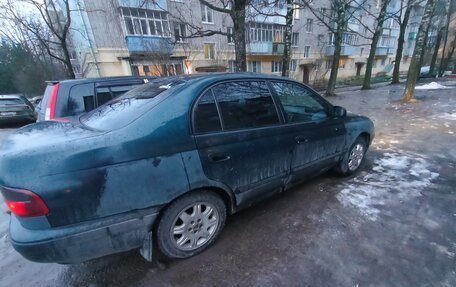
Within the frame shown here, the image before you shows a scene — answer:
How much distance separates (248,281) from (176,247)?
2.36 ft

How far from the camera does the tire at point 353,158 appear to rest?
3607 millimetres

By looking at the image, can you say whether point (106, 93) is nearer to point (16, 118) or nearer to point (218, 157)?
point (218, 157)

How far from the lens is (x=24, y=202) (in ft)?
5.01

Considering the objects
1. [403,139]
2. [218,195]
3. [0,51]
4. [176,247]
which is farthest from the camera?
[0,51]

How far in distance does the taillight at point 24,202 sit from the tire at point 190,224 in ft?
2.79

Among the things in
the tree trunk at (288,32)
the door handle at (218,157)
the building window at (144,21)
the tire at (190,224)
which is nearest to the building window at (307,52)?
the building window at (144,21)

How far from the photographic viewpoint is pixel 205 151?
6.74ft

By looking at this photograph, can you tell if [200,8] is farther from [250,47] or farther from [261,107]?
[261,107]

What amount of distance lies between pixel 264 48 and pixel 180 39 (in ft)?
34.0

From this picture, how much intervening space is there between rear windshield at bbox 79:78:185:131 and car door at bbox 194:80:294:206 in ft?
1.27

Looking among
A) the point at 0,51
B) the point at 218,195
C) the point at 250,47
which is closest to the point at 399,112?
the point at 218,195

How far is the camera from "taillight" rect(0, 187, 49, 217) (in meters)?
1.51

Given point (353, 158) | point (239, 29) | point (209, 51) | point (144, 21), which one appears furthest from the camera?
point (209, 51)

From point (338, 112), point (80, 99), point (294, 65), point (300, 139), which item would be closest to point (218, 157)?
point (300, 139)
